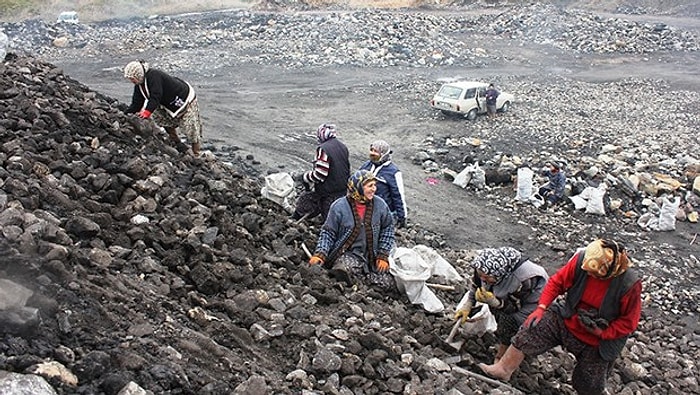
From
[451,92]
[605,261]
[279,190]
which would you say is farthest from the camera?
[451,92]

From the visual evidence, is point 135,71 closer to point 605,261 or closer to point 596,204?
point 605,261

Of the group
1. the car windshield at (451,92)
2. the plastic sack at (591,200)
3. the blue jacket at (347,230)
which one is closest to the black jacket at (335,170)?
the blue jacket at (347,230)

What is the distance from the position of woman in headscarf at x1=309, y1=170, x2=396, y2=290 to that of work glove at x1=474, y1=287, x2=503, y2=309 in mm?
941

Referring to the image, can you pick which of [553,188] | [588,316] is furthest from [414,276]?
[553,188]

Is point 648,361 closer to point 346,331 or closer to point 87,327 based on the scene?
point 346,331

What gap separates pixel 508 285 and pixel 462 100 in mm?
12179

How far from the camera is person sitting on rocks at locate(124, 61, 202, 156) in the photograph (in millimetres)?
7156

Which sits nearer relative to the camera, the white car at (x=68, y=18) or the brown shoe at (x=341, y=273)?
the brown shoe at (x=341, y=273)

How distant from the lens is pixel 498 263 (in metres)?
4.44

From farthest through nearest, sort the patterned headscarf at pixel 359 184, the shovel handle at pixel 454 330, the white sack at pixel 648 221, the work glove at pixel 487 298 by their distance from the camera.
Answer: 1. the white sack at pixel 648 221
2. the patterned headscarf at pixel 359 184
3. the shovel handle at pixel 454 330
4. the work glove at pixel 487 298

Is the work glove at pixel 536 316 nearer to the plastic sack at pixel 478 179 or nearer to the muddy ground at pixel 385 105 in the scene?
the muddy ground at pixel 385 105

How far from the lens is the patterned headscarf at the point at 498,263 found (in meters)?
4.44

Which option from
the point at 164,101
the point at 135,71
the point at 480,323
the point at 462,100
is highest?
the point at 135,71

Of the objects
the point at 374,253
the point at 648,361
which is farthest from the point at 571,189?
the point at 374,253
